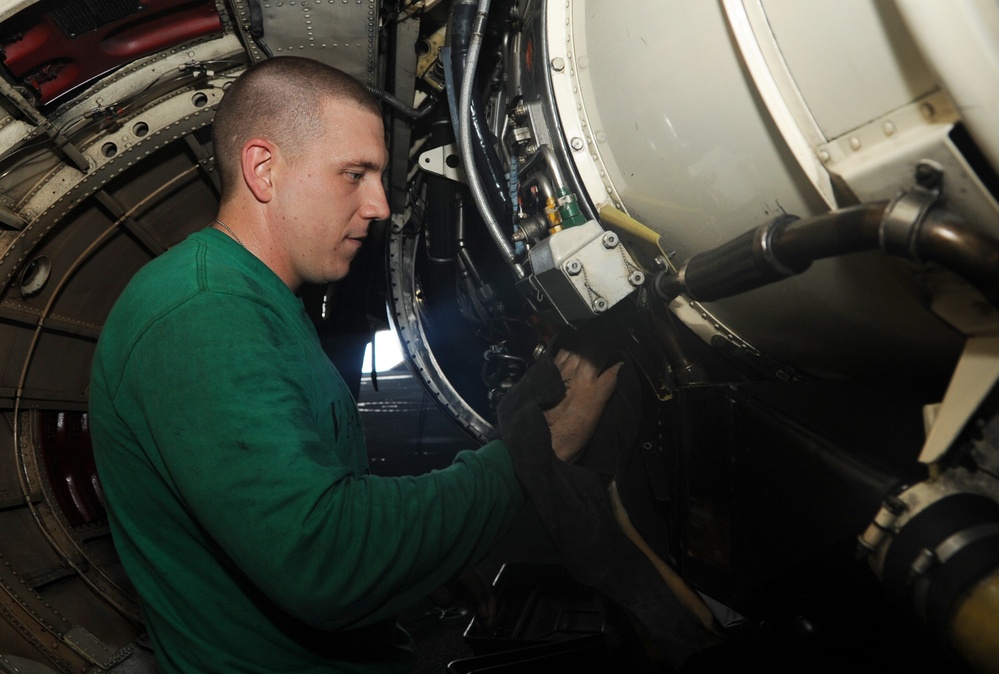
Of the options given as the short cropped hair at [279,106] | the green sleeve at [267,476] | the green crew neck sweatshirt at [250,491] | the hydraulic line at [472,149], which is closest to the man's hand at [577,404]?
the green crew neck sweatshirt at [250,491]

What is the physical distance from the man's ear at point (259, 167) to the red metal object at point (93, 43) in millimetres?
1032

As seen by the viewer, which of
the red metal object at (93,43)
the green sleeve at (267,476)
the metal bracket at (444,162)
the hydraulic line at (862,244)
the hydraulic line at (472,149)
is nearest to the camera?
the hydraulic line at (862,244)

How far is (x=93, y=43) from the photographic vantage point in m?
1.98

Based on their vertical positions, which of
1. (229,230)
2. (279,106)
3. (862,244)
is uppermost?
(279,106)

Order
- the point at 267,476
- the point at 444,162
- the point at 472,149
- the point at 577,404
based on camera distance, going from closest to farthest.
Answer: the point at 267,476
the point at 577,404
the point at 472,149
the point at 444,162

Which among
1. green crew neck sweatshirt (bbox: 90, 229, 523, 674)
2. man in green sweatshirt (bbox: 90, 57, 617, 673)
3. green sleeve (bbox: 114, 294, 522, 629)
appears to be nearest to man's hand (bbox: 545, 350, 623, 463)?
man in green sweatshirt (bbox: 90, 57, 617, 673)

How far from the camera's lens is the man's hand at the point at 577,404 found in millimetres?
1518

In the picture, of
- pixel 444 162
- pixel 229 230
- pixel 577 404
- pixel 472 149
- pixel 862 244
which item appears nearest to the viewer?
pixel 862 244

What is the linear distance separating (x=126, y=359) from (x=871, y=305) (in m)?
1.35

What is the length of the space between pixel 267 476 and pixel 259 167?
763mm

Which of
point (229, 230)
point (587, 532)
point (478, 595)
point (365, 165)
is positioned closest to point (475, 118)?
point (365, 165)

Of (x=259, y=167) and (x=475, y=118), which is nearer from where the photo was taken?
(x=259, y=167)

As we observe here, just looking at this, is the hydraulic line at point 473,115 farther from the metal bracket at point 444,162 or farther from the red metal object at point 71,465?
the red metal object at point 71,465

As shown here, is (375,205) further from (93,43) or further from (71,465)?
(71,465)
